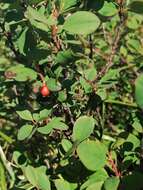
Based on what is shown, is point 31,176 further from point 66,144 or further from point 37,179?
point 66,144

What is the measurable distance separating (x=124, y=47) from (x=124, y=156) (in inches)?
46.1

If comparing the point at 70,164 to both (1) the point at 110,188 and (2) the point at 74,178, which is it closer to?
(2) the point at 74,178

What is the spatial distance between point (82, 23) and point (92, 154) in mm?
317

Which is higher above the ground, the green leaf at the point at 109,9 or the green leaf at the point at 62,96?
the green leaf at the point at 109,9

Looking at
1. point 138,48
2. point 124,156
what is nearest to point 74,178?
point 124,156

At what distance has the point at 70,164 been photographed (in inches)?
53.2

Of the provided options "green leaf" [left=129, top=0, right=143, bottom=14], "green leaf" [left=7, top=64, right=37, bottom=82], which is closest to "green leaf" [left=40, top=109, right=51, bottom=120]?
"green leaf" [left=7, top=64, right=37, bottom=82]

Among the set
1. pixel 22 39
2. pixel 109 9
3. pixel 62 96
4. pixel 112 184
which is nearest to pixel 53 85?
pixel 62 96

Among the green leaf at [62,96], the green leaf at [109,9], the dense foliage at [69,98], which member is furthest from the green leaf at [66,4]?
the green leaf at [62,96]

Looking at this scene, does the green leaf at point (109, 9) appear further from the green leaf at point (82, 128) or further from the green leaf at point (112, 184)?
the green leaf at point (112, 184)

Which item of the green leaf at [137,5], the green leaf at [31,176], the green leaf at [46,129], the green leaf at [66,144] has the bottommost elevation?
the green leaf at [31,176]

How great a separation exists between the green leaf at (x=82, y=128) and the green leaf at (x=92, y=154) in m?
0.02

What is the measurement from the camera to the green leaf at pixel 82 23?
115cm

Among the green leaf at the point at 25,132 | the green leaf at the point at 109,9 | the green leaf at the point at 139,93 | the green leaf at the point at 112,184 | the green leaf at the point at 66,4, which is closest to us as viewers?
the green leaf at the point at 139,93
